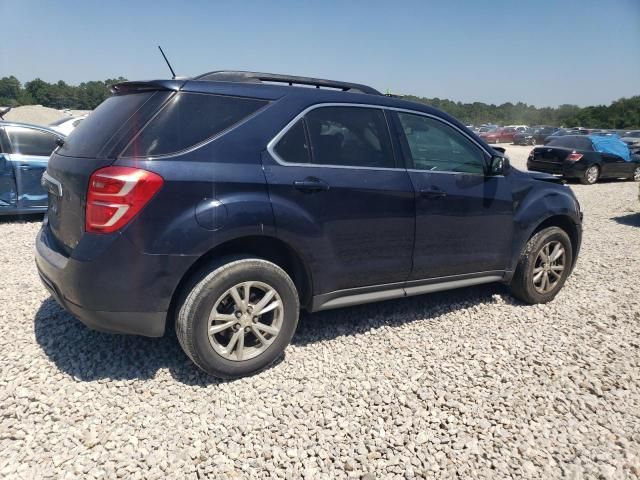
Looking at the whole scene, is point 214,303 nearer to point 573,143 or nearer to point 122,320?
point 122,320

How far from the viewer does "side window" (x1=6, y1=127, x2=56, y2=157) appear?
667cm

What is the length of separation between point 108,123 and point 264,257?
126 centimetres

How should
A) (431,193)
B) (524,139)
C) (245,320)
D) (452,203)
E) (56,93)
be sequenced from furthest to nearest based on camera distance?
(56,93), (524,139), (452,203), (431,193), (245,320)

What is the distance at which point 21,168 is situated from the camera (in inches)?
259

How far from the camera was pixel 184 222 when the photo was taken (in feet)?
8.27

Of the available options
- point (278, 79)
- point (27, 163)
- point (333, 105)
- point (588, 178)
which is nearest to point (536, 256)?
point (333, 105)

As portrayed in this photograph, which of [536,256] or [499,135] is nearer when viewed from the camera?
[536,256]

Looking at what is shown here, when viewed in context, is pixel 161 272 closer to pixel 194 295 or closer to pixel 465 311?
pixel 194 295

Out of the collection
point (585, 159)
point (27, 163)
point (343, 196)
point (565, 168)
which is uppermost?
point (343, 196)

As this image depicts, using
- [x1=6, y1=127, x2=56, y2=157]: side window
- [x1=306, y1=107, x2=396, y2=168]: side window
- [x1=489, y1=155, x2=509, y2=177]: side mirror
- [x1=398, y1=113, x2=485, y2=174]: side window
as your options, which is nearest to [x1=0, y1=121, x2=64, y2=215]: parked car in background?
[x1=6, y1=127, x2=56, y2=157]: side window

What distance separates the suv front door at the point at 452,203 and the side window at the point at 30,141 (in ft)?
18.8

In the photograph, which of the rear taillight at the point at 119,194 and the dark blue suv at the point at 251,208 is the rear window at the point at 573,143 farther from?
the rear taillight at the point at 119,194

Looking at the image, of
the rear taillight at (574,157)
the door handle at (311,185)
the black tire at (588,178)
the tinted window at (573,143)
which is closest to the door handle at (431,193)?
the door handle at (311,185)

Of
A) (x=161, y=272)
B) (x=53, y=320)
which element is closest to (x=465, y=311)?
(x=161, y=272)
